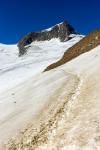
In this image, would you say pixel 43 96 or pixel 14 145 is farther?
pixel 43 96

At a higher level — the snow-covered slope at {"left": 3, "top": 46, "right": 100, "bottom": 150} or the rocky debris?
the rocky debris

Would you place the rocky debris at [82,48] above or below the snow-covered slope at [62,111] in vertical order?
above

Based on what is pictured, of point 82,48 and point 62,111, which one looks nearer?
point 62,111

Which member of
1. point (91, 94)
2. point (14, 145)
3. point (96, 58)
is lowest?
point (14, 145)

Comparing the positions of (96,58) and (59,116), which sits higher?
(96,58)

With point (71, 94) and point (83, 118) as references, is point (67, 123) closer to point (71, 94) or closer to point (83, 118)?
point (83, 118)

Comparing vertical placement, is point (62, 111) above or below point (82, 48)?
below

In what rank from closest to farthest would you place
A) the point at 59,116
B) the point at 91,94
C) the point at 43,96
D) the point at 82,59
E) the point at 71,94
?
1. the point at 59,116
2. the point at 91,94
3. the point at 71,94
4. the point at 43,96
5. the point at 82,59

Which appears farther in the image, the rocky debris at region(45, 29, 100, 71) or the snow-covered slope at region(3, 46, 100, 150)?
the rocky debris at region(45, 29, 100, 71)

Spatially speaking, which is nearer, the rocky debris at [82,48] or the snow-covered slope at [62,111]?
the snow-covered slope at [62,111]

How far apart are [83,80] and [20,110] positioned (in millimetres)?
6769

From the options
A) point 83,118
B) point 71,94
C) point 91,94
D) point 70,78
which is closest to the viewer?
point 83,118

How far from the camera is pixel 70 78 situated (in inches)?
1377

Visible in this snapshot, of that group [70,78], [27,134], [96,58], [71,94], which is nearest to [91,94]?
[71,94]
